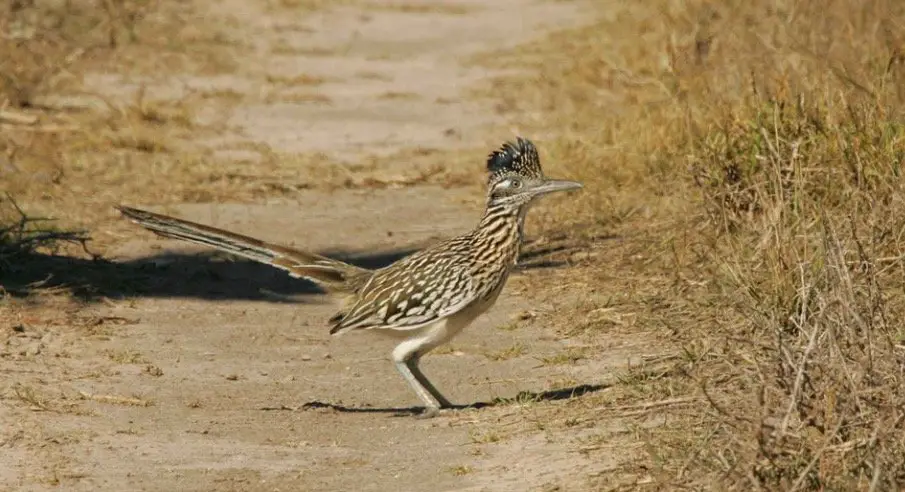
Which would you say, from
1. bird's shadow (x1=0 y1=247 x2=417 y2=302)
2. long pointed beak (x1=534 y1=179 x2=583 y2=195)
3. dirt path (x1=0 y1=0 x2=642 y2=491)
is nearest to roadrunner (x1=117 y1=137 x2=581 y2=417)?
long pointed beak (x1=534 y1=179 x2=583 y2=195)

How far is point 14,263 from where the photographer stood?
→ 10156 mm

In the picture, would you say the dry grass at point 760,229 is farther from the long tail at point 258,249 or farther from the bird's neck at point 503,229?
the long tail at point 258,249

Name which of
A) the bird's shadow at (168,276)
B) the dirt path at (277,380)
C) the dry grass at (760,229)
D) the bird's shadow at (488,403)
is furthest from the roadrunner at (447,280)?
the bird's shadow at (168,276)

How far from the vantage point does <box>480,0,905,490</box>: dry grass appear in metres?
5.48

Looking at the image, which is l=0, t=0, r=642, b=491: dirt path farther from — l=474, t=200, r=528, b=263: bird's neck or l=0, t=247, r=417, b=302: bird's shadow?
l=474, t=200, r=528, b=263: bird's neck

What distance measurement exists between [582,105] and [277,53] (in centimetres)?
480

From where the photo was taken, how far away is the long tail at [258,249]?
819cm

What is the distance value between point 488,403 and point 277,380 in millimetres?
1220

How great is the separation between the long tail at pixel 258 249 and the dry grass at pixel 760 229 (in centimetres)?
136

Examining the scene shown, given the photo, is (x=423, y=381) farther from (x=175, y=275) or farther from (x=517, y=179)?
(x=175, y=275)

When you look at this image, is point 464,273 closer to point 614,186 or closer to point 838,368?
point 838,368

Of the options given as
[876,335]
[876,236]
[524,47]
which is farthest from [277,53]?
[876,335]

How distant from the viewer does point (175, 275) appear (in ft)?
34.8

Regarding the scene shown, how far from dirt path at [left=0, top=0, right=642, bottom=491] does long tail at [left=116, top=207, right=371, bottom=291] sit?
0.55 m
